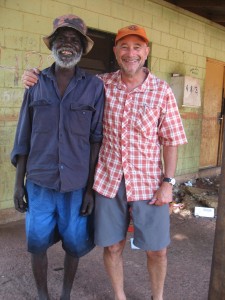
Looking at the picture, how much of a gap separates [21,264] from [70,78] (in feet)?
6.52

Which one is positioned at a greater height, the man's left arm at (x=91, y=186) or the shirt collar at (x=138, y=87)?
the shirt collar at (x=138, y=87)

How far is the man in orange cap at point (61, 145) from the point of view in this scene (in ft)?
7.78

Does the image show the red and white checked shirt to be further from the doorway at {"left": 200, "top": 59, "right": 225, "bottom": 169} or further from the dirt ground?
the doorway at {"left": 200, "top": 59, "right": 225, "bottom": 169}

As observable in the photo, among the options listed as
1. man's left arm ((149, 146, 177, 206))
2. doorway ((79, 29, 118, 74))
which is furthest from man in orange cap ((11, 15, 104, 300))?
doorway ((79, 29, 118, 74))

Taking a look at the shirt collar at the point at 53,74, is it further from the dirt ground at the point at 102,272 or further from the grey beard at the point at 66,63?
the dirt ground at the point at 102,272

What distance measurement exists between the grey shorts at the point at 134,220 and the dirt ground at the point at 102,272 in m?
0.75

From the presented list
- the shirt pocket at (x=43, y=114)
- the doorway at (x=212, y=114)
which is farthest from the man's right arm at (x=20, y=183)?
the doorway at (x=212, y=114)

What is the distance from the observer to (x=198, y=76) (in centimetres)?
715

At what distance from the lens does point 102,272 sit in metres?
3.40

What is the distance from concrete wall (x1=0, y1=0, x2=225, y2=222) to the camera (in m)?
4.23

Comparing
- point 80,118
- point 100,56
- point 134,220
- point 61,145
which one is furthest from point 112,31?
point 134,220

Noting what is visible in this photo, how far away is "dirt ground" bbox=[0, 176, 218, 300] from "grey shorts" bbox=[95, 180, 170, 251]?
748mm

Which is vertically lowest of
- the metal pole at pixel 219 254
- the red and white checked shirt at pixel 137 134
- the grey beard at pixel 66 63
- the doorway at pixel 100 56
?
the metal pole at pixel 219 254

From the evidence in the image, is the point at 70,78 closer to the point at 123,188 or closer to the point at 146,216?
the point at 123,188
